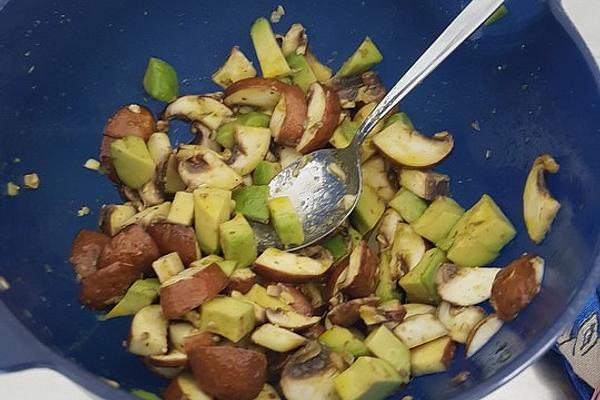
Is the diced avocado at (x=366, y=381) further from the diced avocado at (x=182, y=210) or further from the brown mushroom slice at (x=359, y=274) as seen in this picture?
the diced avocado at (x=182, y=210)

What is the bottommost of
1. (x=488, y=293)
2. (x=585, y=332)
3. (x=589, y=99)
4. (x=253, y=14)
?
(x=585, y=332)

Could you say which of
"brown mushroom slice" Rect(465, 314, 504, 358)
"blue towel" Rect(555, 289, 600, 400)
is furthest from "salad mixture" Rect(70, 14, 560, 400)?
"blue towel" Rect(555, 289, 600, 400)

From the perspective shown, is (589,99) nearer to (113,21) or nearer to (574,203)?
(574,203)

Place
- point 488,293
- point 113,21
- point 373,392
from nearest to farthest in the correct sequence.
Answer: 1. point 373,392
2. point 488,293
3. point 113,21

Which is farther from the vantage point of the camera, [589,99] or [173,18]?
[173,18]

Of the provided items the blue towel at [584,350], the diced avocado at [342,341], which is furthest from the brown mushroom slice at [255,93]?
the blue towel at [584,350]

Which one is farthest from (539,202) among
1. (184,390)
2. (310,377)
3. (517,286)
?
(184,390)

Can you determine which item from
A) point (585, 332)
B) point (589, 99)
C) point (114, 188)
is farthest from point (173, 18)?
point (585, 332)
